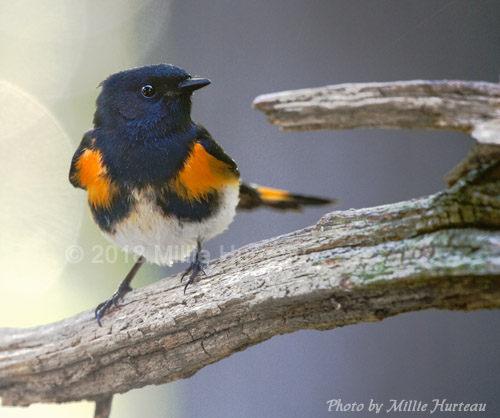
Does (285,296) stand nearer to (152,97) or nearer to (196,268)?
(196,268)

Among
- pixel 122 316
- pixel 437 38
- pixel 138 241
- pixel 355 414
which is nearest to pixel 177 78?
pixel 138 241

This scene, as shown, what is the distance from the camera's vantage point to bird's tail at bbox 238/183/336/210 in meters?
2.55

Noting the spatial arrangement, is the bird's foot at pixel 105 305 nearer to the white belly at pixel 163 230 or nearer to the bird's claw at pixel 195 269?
the white belly at pixel 163 230

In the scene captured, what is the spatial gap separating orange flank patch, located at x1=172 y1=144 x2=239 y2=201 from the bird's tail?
431 millimetres

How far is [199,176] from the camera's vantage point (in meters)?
2.01

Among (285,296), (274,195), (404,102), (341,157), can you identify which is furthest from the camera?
(341,157)

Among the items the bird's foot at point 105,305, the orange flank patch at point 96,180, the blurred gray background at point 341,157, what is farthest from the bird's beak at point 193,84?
the bird's foot at point 105,305

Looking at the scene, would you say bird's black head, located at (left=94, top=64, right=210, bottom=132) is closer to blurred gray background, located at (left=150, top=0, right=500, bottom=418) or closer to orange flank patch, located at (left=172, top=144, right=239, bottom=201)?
orange flank patch, located at (left=172, top=144, right=239, bottom=201)

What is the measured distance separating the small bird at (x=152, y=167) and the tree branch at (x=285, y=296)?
0.17m

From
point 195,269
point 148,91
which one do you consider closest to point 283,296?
point 195,269

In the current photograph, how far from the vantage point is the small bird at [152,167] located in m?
1.96

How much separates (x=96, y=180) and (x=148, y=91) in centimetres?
40

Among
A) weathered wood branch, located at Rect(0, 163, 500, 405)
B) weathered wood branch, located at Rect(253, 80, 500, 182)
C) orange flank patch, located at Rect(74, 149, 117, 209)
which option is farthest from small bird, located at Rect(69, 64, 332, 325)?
weathered wood branch, located at Rect(253, 80, 500, 182)

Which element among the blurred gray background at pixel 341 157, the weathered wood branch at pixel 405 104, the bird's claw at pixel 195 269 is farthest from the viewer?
the blurred gray background at pixel 341 157
